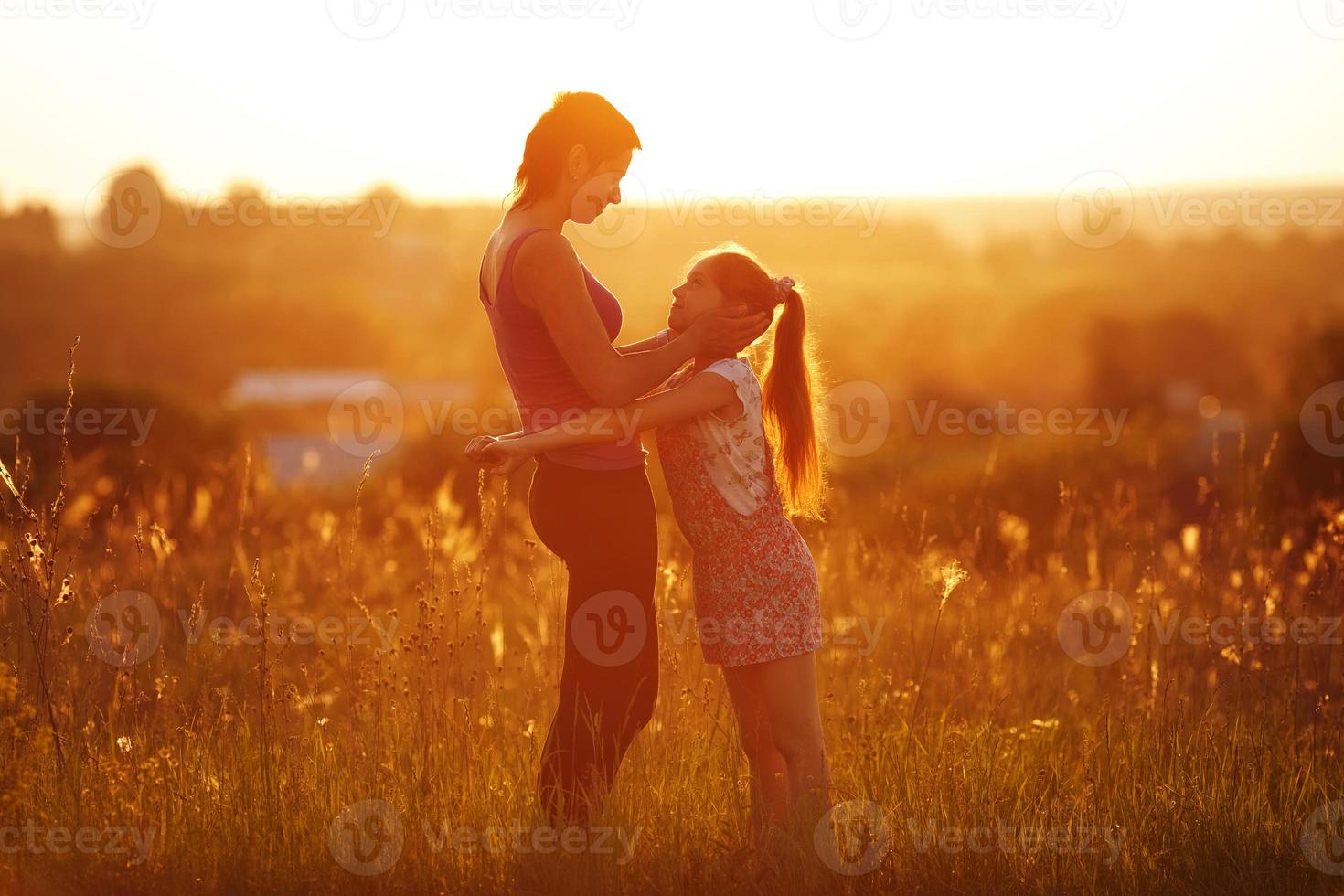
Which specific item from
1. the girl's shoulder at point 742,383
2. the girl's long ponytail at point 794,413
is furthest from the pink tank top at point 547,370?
the girl's long ponytail at point 794,413

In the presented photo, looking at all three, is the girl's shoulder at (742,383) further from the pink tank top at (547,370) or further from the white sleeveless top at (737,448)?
the pink tank top at (547,370)

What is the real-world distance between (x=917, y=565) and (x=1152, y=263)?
374 ft

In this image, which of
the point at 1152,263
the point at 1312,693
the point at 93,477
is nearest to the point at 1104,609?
the point at 1312,693

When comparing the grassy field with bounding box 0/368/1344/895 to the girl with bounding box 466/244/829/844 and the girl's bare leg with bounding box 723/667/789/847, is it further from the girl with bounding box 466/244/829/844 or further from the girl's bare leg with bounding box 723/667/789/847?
the girl with bounding box 466/244/829/844

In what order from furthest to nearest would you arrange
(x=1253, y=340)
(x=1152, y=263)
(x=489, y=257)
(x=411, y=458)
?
(x=1152, y=263) → (x=1253, y=340) → (x=411, y=458) → (x=489, y=257)

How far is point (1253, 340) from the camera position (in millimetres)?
81750

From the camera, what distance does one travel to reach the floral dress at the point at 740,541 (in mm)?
3594

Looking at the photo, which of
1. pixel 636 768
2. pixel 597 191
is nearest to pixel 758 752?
pixel 636 768

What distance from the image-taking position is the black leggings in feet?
11.5

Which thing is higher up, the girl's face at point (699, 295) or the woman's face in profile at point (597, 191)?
the woman's face in profile at point (597, 191)

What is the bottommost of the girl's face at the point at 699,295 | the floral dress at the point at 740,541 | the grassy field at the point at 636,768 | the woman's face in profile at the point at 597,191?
the grassy field at the point at 636,768

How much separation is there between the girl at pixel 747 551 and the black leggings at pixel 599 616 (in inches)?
7.0

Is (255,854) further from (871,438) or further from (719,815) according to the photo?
(871,438)

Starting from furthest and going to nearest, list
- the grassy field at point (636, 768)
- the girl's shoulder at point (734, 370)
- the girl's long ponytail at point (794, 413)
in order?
the girl's long ponytail at point (794, 413)
the grassy field at point (636, 768)
the girl's shoulder at point (734, 370)
